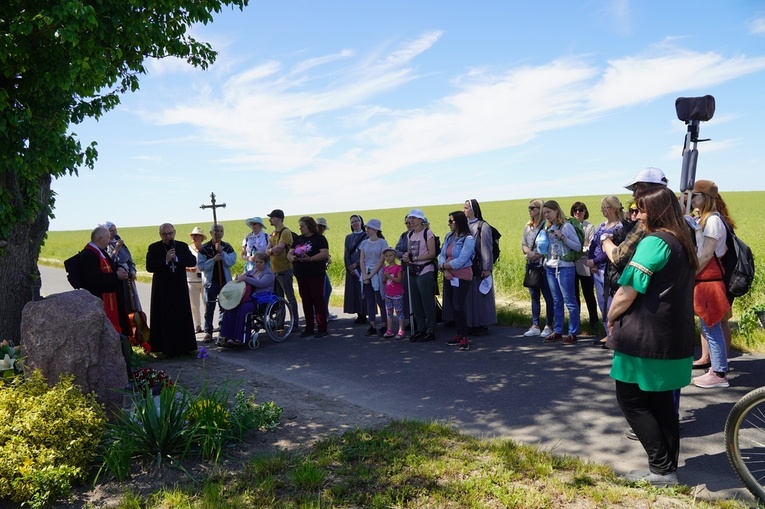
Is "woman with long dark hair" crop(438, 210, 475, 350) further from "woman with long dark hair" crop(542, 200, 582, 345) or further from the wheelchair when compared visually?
the wheelchair

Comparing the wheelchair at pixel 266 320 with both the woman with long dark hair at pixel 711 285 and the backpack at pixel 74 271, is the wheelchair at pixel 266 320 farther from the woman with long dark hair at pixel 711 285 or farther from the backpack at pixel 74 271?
the woman with long dark hair at pixel 711 285

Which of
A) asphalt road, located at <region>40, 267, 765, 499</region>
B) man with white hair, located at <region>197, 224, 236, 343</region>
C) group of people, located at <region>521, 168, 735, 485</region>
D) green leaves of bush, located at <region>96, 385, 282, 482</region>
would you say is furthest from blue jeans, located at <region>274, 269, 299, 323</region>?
group of people, located at <region>521, 168, 735, 485</region>

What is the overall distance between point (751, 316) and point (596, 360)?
Result: 2218 millimetres

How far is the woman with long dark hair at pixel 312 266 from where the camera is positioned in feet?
32.3

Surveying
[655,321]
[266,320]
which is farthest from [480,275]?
[655,321]

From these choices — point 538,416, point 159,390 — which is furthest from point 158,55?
point 538,416

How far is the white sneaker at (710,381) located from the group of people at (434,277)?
3.03m

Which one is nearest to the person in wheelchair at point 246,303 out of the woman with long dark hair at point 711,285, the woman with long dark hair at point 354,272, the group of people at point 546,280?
the group of people at point 546,280

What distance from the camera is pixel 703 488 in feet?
12.8

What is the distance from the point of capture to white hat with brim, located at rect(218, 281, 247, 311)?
30.4 ft

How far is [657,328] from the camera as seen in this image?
3.86 meters

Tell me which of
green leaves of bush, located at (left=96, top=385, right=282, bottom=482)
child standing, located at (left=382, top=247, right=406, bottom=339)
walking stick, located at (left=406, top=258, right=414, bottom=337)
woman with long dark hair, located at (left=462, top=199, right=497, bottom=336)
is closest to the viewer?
green leaves of bush, located at (left=96, top=385, right=282, bottom=482)

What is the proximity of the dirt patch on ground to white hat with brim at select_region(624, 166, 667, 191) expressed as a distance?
289 centimetres

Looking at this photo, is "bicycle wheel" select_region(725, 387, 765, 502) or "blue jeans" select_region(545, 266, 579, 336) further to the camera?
"blue jeans" select_region(545, 266, 579, 336)
